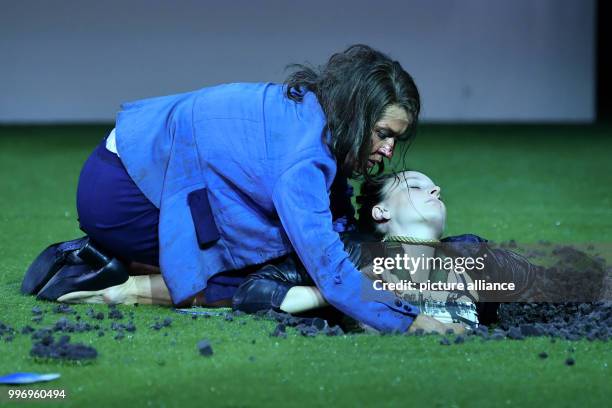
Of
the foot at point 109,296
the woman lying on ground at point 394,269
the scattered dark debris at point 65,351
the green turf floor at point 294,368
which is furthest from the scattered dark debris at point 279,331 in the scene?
the foot at point 109,296

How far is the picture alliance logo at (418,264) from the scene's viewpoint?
2.49 metres

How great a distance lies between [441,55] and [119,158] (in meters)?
5.05

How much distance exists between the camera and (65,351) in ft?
6.53

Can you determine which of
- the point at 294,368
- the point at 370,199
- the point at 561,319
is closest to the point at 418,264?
the point at 370,199

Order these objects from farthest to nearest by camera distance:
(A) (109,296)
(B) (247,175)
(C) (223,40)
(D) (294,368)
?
(C) (223,40)
(A) (109,296)
(B) (247,175)
(D) (294,368)

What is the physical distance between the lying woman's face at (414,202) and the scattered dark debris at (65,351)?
90 centimetres

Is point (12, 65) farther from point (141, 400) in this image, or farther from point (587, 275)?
point (141, 400)

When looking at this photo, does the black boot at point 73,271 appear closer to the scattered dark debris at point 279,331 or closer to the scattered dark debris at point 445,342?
the scattered dark debris at point 279,331

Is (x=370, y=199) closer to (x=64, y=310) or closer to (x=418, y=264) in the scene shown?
(x=418, y=264)

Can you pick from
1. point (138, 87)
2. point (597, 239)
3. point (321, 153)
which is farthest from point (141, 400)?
point (138, 87)

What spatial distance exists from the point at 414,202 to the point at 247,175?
462mm

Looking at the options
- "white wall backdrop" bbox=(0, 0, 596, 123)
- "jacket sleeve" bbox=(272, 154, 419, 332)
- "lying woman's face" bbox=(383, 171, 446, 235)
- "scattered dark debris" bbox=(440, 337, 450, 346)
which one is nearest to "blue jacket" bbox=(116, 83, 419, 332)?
"jacket sleeve" bbox=(272, 154, 419, 332)

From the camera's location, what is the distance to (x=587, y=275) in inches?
109

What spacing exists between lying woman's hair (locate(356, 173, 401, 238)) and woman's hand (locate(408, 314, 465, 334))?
0.42m
